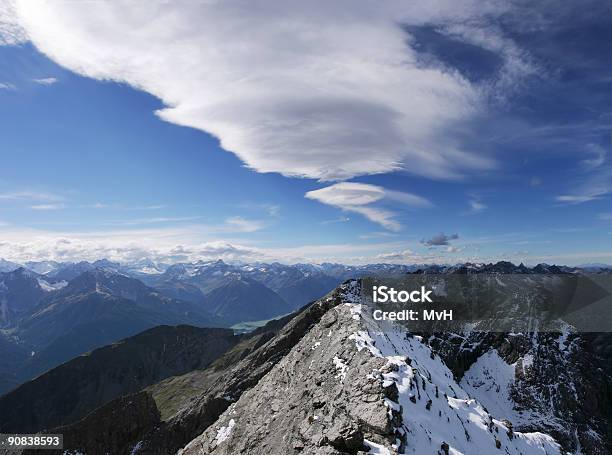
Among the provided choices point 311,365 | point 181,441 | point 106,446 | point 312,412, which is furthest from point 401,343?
point 106,446

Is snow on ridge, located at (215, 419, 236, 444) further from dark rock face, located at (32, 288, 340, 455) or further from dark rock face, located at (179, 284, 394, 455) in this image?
dark rock face, located at (32, 288, 340, 455)

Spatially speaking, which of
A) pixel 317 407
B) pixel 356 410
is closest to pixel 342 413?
pixel 356 410

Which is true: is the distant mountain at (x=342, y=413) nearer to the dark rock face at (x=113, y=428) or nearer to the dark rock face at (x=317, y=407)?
the dark rock face at (x=317, y=407)

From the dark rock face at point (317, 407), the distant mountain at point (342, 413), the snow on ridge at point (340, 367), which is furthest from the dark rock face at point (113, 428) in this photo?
the snow on ridge at point (340, 367)

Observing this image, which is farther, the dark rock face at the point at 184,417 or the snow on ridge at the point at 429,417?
the dark rock face at the point at 184,417

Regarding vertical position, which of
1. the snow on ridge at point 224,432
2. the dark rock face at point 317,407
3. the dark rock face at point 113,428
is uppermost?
the dark rock face at point 317,407

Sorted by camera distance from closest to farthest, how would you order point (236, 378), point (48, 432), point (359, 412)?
point (359, 412), point (48, 432), point (236, 378)

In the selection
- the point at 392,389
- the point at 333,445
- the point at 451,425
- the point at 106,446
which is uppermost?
the point at 392,389

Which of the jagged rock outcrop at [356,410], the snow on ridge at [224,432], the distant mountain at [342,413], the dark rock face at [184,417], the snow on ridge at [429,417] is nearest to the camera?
the jagged rock outcrop at [356,410]

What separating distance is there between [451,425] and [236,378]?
301ft

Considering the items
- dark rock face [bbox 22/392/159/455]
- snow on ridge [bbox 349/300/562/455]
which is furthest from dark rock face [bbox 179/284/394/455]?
dark rock face [bbox 22/392/159/455]

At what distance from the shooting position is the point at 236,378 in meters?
123

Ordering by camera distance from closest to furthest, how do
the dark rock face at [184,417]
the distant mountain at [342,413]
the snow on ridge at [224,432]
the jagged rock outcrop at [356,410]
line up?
the jagged rock outcrop at [356,410], the distant mountain at [342,413], the snow on ridge at [224,432], the dark rock face at [184,417]

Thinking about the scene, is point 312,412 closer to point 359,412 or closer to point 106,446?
point 359,412
